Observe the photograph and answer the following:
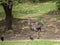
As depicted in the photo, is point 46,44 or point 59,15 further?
point 59,15

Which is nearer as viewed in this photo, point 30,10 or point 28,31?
point 28,31

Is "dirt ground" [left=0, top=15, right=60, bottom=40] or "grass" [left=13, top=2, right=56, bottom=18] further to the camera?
"grass" [left=13, top=2, right=56, bottom=18]

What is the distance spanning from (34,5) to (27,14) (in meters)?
5.43

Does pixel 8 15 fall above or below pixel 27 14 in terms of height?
above

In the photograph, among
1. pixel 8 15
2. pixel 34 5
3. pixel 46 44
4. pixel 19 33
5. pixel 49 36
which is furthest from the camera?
pixel 34 5

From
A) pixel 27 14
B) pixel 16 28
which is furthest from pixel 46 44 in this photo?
pixel 27 14

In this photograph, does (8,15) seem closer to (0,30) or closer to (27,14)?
(0,30)

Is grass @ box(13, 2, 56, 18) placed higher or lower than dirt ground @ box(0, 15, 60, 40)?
lower

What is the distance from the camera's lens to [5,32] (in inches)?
630

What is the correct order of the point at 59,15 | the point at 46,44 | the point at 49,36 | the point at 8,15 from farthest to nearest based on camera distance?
the point at 59,15
the point at 8,15
the point at 49,36
the point at 46,44

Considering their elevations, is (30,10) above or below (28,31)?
below

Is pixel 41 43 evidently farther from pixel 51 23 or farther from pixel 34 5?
pixel 34 5

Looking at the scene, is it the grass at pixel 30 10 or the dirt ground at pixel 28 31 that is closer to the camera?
the dirt ground at pixel 28 31

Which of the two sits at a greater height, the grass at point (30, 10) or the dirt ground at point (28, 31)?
the dirt ground at point (28, 31)
